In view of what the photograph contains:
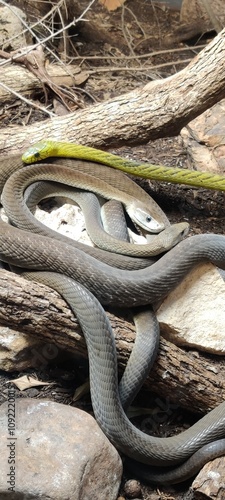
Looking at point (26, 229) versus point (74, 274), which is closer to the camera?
point (74, 274)

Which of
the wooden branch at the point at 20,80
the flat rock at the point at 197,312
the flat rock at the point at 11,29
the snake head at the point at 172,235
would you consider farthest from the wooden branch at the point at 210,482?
the flat rock at the point at 11,29

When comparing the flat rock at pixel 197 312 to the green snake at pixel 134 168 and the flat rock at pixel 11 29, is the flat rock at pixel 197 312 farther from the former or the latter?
the flat rock at pixel 11 29

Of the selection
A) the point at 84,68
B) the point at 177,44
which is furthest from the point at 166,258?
the point at 177,44

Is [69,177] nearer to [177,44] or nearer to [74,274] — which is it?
[74,274]

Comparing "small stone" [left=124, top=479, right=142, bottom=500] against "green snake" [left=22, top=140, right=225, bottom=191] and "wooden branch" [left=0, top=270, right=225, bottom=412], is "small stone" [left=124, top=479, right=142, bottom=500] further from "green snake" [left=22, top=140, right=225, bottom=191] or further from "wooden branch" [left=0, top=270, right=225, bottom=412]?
"green snake" [left=22, top=140, right=225, bottom=191]

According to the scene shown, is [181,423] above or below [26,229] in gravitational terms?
below

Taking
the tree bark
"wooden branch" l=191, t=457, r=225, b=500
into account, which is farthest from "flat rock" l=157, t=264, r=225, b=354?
the tree bark

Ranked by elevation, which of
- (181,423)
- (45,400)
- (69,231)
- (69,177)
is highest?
(69,177)

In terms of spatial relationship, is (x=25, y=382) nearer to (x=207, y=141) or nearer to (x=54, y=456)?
(x=54, y=456)
